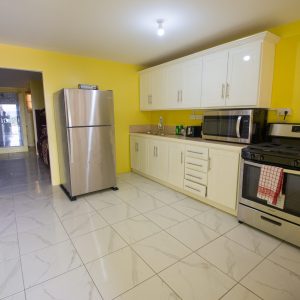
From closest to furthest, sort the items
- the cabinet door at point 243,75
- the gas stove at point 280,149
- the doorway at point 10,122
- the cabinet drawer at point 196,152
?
the gas stove at point 280,149, the cabinet door at point 243,75, the cabinet drawer at point 196,152, the doorway at point 10,122

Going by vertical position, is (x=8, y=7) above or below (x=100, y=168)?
above

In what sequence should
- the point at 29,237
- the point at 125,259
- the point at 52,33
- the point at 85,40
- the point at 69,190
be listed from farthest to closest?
the point at 69,190 < the point at 85,40 < the point at 52,33 < the point at 29,237 < the point at 125,259

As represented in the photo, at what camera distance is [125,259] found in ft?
5.94

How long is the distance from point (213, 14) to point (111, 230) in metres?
2.58

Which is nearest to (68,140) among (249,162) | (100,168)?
(100,168)

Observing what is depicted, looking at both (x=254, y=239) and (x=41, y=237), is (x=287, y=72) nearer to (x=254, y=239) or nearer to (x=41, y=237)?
(x=254, y=239)

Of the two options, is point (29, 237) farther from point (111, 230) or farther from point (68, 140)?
point (68, 140)

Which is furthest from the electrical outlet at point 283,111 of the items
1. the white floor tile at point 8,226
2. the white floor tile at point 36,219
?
the white floor tile at point 8,226

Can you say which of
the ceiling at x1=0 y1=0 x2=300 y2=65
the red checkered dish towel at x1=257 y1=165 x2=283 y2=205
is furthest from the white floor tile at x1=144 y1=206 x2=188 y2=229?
the ceiling at x1=0 y1=0 x2=300 y2=65

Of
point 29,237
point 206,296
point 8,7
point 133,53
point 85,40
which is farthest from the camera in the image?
point 133,53

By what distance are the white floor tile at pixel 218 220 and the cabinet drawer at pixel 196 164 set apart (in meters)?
0.56

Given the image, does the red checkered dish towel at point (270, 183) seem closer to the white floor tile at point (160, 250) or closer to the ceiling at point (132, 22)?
the white floor tile at point (160, 250)

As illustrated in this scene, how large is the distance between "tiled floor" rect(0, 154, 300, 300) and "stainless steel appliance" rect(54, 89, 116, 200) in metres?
0.37

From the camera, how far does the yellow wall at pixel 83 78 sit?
10.5ft
